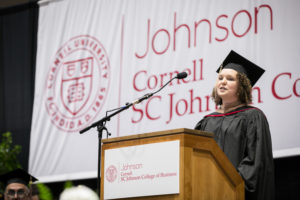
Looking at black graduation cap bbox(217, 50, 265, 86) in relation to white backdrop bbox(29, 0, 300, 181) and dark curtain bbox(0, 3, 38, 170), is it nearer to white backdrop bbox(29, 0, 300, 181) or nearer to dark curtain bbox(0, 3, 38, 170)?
white backdrop bbox(29, 0, 300, 181)

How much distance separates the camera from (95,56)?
22.2ft

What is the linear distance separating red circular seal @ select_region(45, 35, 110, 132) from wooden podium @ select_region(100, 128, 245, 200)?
11.9 ft

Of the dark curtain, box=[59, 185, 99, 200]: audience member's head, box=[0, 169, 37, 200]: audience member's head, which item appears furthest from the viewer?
the dark curtain

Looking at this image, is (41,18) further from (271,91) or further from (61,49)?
(271,91)

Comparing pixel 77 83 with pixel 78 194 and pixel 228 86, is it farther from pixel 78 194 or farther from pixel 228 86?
pixel 78 194

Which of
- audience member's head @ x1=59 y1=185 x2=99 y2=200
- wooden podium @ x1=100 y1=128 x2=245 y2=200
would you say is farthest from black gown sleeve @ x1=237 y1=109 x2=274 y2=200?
audience member's head @ x1=59 y1=185 x2=99 y2=200

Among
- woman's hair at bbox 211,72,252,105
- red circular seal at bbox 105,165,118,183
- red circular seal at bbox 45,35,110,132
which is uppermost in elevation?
red circular seal at bbox 45,35,110,132

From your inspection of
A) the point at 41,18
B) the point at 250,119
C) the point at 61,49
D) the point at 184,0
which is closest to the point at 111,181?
the point at 250,119

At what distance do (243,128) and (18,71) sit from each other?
200 inches

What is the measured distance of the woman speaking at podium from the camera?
3.22 metres

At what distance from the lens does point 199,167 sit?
8.93 feet

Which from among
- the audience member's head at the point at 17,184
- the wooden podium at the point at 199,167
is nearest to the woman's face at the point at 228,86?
the wooden podium at the point at 199,167

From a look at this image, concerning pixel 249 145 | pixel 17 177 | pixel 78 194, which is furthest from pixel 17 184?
pixel 78 194

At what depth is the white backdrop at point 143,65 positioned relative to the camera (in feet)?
16.8
